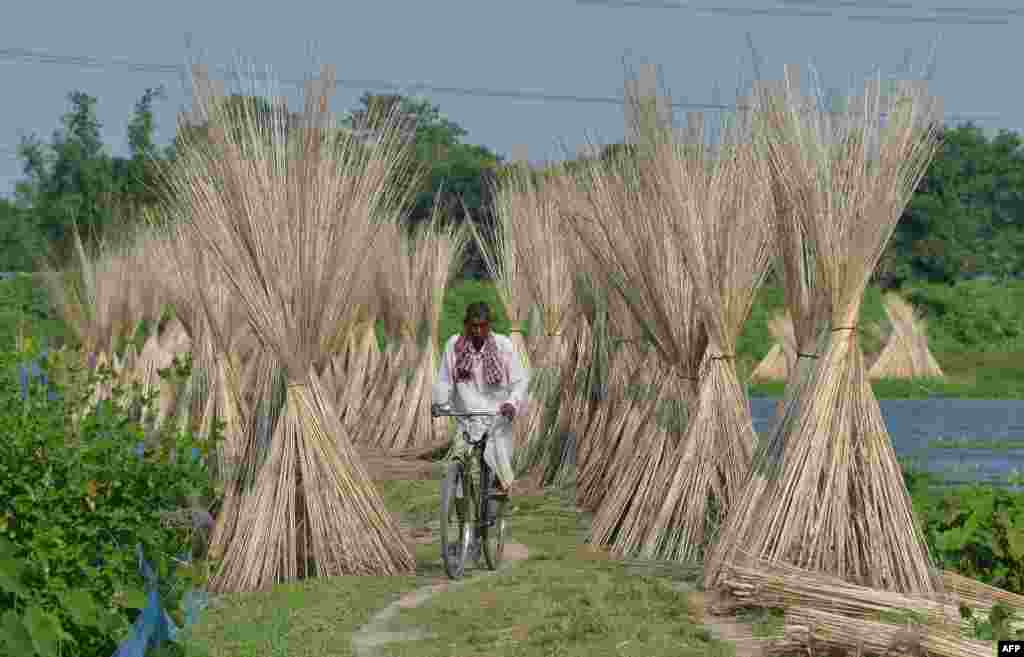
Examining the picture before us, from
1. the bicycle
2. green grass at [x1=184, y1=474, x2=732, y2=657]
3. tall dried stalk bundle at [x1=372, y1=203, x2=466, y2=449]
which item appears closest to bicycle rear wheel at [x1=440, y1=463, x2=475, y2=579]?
the bicycle

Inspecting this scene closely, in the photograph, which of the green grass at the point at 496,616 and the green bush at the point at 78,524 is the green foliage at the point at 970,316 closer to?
the green grass at the point at 496,616

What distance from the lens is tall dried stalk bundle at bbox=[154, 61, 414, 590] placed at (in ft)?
26.6

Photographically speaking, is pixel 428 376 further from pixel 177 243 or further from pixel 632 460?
pixel 632 460

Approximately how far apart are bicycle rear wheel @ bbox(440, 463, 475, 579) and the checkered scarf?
455mm

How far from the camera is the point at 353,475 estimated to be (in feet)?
27.1

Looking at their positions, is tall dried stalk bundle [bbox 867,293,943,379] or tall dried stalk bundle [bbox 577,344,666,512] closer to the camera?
tall dried stalk bundle [bbox 577,344,666,512]

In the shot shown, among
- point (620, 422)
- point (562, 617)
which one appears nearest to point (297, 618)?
point (562, 617)

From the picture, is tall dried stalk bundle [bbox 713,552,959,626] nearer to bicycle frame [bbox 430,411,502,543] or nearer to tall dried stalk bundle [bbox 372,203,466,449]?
bicycle frame [bbox 430,411,502,543]

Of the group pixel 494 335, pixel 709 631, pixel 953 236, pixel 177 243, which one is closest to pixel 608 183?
pixel 494 335

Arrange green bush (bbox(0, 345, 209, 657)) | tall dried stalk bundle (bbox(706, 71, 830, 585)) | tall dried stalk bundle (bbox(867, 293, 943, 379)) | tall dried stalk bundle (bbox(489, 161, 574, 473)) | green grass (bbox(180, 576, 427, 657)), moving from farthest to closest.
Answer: tall dried stalk bundle (bbox(867, 293, 943, 379)) < tall dried stalk bundle (bbox(489, 161, 574, 473)) < tall dried stalk bundle (bbox(706, 71, 830, 585)) < green grass (bbox(180, 576, 427, 657)) < green bush (bbox(0, 345, 209, 657))

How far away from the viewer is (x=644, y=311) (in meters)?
9.20

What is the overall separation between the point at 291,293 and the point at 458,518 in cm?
140

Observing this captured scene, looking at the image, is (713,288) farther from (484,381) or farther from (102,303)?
(102,303)

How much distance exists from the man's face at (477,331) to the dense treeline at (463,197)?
1421 cm
